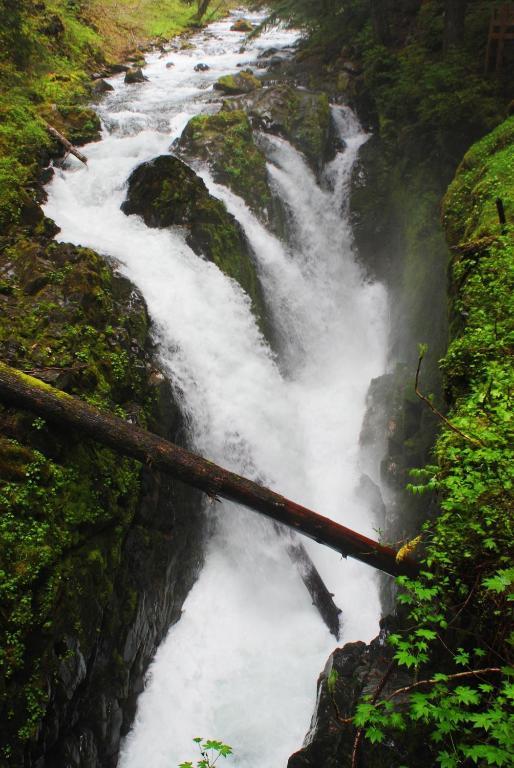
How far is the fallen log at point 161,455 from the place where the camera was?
4555mm

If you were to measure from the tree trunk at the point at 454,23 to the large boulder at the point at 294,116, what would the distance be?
3610 millimetres

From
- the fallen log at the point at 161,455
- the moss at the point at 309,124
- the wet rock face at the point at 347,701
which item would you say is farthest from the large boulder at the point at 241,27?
the wet rock face at the point at 347,701

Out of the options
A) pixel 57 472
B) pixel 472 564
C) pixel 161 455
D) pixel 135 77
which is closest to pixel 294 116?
pixel 135 77

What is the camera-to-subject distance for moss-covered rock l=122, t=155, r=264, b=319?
31.5ft

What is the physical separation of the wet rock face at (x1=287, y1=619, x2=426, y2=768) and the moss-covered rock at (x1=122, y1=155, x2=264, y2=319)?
22.9ft

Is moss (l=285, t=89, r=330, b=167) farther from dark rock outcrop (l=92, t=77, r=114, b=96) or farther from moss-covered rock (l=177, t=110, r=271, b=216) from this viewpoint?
dark rock outcrop (l=92, t=77, r=114, b=96)

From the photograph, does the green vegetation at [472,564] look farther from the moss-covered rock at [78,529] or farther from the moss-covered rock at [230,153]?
the moss-covered rock at [230,153]

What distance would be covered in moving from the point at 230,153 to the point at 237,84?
5.74 meters

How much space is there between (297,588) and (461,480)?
16.4 ft

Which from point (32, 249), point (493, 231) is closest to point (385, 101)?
point (493, 231)

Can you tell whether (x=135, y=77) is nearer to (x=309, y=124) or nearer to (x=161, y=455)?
(x=309, y=124)

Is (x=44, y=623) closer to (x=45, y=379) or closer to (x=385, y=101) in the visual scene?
(x=45, y=379)

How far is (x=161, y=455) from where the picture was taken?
4.75m

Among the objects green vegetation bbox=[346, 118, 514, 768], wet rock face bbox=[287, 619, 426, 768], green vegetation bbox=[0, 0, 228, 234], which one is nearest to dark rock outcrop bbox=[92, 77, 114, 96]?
green vegetation bbox=[0, 0, 228, 234]
